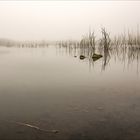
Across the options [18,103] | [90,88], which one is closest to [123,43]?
[90,88]

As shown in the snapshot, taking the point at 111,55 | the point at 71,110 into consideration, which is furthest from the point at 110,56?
the point at 71,110

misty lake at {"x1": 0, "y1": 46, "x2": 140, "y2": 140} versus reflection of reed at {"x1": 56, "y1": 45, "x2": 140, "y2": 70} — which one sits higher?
reflection of reed at {"x1": 56, "y1": 45, "x2": 140, "y2": 70}

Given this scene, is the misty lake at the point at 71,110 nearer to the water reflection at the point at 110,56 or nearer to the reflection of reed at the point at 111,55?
the water reflection at the point at 110,56

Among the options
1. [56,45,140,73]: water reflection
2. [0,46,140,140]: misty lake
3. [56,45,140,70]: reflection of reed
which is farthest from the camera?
[56,45,140,70]: reflection of reed

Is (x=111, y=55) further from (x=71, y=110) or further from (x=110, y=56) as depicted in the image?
(x=71, y=110)

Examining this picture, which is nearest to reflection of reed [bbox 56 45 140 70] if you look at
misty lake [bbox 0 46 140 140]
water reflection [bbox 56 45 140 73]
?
water reflection [bbox 56 45 140 73]

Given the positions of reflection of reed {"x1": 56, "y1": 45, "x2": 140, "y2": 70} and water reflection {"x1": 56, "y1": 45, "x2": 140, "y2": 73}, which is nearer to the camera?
water reflection {"x1": 56, "y1": 45, "x2": 140, "y2": 73}

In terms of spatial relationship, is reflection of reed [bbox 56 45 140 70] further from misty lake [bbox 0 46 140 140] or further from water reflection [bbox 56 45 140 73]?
misty lake [bbox 0 46 140 140]

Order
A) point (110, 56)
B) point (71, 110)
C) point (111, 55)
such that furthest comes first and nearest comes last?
Answer: point (111, 55) < point (110, 56) < point (71, 110)

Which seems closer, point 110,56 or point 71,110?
point 71,110

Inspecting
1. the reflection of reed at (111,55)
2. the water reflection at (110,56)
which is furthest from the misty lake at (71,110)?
the reflection of reed at (111,55)

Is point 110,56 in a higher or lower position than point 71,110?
higher

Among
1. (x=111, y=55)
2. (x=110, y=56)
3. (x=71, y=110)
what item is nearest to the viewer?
(x=71, y=110)

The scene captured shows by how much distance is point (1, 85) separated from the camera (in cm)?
493
